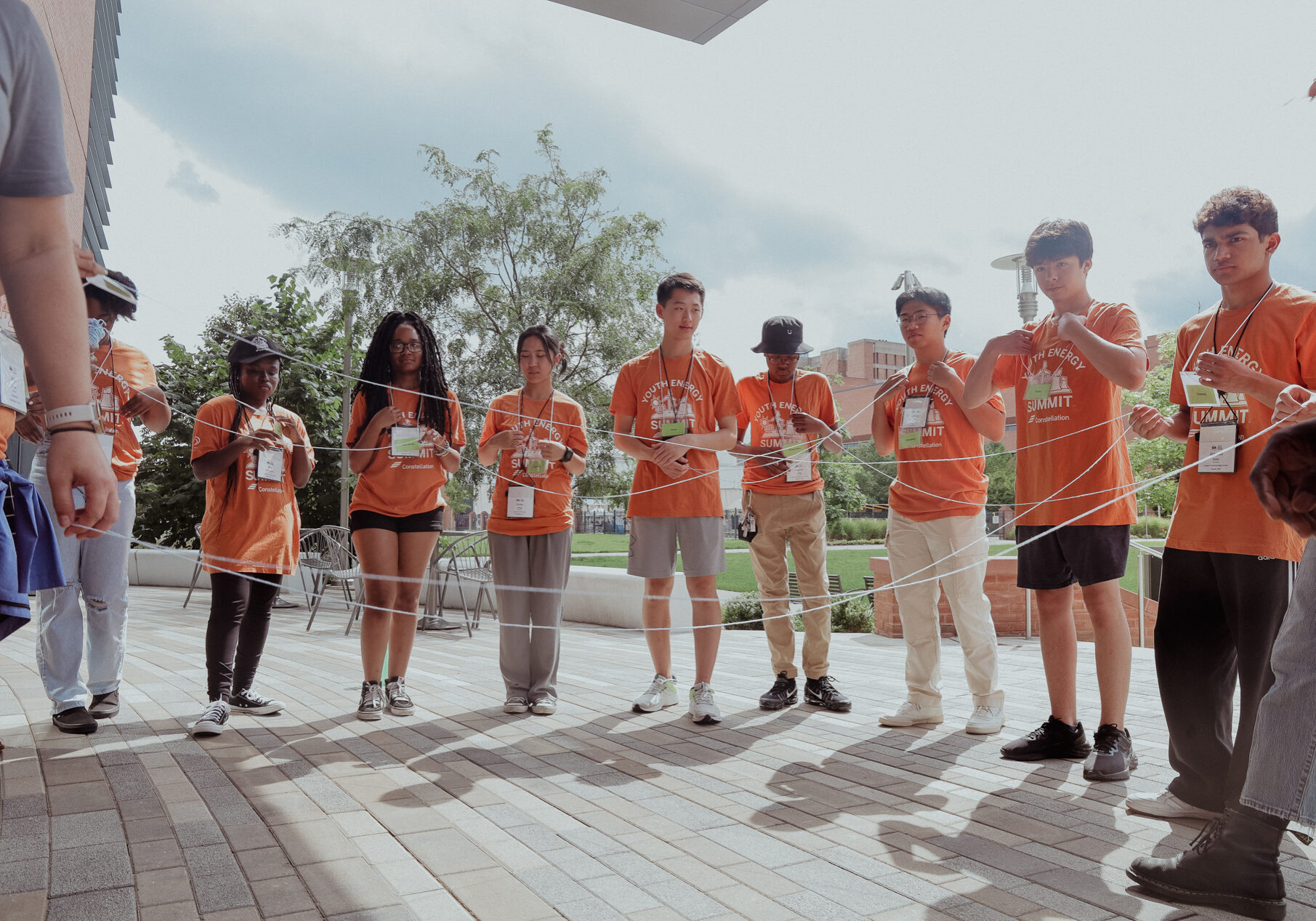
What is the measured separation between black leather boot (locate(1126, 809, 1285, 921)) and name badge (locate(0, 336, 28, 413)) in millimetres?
2429

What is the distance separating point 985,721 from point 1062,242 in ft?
5.71

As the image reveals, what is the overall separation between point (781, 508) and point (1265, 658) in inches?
81.0

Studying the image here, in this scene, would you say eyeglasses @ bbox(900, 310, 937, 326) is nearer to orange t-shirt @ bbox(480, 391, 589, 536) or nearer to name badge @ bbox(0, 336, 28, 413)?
orange t-shirt @ bbox(480, 391, 589, 536)

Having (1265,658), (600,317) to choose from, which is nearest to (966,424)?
(1265,658)

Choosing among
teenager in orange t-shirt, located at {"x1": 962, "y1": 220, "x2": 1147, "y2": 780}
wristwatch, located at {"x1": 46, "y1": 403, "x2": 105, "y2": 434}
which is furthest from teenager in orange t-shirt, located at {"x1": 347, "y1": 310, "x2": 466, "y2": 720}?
wristwatch, located at {"x1": 46, "y1": 403, "x2": 105, "y2": 434}

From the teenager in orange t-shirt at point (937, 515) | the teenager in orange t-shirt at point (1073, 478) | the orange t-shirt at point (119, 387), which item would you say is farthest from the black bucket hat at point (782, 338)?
the orange t-shirt at point (119, 387)

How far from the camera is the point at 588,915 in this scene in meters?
1.82

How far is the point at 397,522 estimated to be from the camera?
3.78m

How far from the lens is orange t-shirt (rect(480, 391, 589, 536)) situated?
3.97 meters

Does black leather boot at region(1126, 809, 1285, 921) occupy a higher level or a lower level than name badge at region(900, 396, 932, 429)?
lower

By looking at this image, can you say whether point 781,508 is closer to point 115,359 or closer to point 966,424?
point 966,424

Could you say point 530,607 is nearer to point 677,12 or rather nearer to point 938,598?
point 938,598

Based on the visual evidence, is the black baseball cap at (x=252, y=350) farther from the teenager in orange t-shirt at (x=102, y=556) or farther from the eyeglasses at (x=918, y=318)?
the eyeglasses at (x=918, y=318)

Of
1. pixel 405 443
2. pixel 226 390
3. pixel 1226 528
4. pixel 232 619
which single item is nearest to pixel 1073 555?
pixel 1226 528
